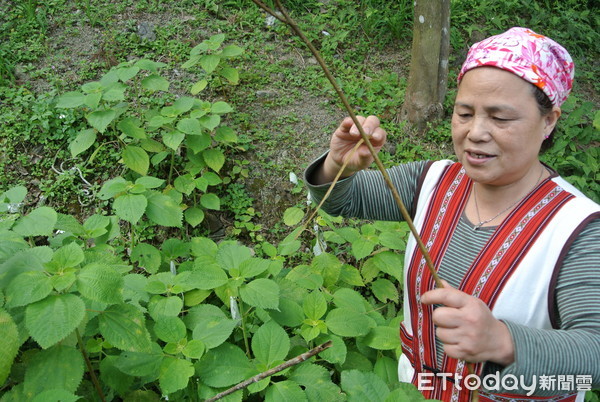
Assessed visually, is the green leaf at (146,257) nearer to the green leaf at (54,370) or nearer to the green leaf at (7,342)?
the green leaf at (54,370)

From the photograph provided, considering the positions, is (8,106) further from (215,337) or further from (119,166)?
(215,337)

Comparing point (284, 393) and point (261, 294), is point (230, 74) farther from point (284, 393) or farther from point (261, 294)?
point (284, 393)

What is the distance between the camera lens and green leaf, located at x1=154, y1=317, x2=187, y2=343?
1866mm

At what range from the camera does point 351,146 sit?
1.69 meters

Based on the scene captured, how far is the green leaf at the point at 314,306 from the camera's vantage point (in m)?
2.11

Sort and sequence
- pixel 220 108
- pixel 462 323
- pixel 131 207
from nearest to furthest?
pixel 462 323
pixel 131 207
pixel 220 108

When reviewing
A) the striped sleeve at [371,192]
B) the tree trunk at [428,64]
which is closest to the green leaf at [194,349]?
the striped sleeve at [371,192]

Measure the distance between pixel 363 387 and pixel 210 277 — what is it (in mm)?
735

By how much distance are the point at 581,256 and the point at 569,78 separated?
1.66 feet

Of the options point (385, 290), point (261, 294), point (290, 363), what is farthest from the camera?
point (385, 290)

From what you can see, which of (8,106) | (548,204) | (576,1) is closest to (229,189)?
(8,106)

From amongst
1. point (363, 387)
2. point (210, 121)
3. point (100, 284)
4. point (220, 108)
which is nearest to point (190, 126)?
point (210, 121)

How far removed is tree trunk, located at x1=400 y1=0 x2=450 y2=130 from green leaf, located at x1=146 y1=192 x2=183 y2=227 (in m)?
2.08

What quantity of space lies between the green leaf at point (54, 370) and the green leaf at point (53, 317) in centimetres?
15
